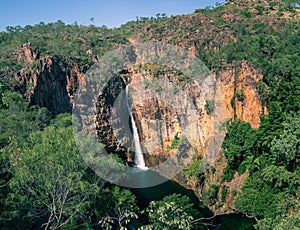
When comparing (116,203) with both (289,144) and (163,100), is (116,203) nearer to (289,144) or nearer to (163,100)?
(289,144)

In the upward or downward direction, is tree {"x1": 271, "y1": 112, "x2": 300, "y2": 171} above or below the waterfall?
above

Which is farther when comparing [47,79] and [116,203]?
[47,79]

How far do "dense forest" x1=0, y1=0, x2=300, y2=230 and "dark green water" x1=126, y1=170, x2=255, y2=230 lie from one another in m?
0.25

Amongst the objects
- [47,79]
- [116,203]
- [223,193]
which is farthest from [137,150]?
[116,203]

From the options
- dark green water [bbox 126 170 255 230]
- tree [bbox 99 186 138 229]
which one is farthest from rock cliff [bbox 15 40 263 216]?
tree [bbox 99 186 138 229]

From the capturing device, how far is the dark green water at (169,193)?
62.6ft

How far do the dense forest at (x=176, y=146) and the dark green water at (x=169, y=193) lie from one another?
25 cm

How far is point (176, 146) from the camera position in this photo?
2816 cm

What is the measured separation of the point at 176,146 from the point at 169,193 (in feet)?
16.0

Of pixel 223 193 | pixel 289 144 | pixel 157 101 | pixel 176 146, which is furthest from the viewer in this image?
pixel 157 101

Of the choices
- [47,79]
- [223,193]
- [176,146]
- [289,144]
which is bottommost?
[223,193]

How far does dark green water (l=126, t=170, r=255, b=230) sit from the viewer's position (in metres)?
19.1

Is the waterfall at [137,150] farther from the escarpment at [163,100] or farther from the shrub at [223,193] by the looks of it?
the shrub at [223,193]

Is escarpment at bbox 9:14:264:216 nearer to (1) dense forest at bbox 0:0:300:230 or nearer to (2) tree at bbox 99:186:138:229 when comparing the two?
(1) dense forest at bbox 0:0:300:230
